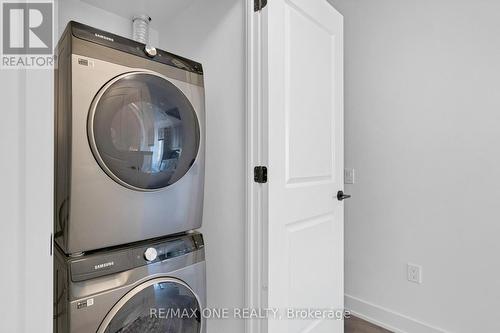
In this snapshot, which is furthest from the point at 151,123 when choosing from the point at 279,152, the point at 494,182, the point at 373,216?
the point at 494,182

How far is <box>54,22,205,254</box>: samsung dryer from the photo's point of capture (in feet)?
2.98

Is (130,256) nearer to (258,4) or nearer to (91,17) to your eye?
(258,4)

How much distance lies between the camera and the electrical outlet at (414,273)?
1862mm

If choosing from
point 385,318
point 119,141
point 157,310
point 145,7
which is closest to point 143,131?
point 119,141

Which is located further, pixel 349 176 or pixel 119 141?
pixel 349 176

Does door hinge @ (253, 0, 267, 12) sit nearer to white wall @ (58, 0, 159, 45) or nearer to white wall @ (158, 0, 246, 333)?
white wall @ (158, 0, 246, 333)

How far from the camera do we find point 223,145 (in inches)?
57.9

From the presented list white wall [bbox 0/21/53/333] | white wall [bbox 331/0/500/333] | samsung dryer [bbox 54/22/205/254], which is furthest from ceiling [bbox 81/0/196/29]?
white wall [bbox 331/0/500/333]

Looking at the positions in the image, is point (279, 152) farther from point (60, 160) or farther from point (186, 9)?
point (186, 9)

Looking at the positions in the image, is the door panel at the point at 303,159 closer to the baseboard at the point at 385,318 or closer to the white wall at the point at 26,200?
the baseboard at the point at 385,318

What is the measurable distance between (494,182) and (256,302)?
155 cm

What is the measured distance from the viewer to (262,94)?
1.27 metres

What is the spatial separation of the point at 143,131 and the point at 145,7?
38.8 inches

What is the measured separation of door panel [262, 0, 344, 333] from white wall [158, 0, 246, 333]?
0.17 meters
